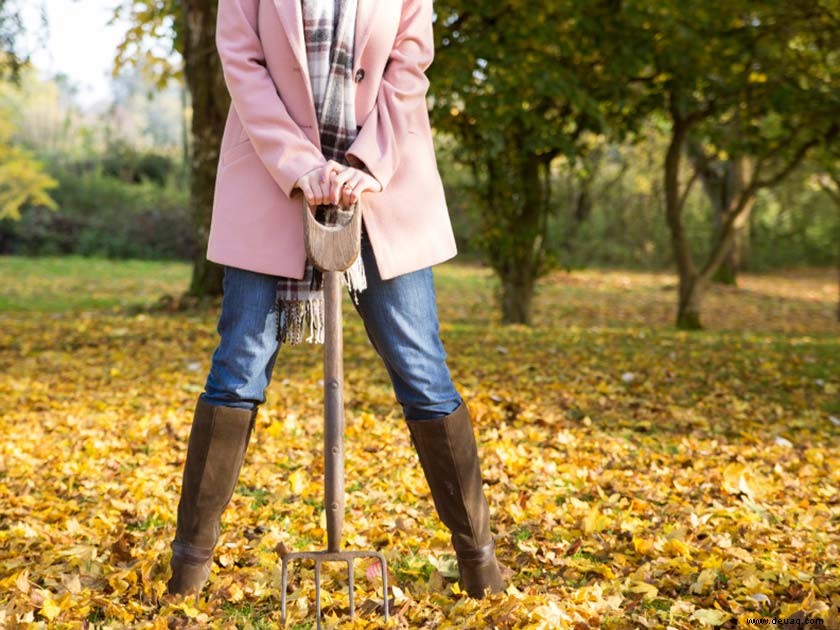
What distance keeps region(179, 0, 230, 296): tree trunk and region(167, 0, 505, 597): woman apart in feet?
21.1

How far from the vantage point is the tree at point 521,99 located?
7.71 meters

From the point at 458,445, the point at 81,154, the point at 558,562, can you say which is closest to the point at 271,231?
the point at 458,445

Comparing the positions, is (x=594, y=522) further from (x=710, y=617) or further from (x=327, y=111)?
(x=327, y=111)

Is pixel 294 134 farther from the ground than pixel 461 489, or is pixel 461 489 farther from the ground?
pixel 294 134

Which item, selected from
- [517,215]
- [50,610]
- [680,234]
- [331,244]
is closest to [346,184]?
[331,244]

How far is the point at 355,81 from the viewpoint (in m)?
2.41

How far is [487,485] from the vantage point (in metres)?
3.79

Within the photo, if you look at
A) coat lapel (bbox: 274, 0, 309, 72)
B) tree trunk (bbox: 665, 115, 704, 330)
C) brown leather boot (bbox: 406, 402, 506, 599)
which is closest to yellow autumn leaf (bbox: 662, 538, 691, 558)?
brown leather boot (bbox: 406, 402, 506, 599)

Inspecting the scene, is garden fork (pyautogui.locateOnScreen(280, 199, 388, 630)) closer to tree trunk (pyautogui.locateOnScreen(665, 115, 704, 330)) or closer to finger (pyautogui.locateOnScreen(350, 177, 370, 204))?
finger (pyautogui.locateOnScreen(350, 177, 370, 204))

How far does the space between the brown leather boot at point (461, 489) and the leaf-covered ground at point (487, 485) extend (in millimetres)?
97

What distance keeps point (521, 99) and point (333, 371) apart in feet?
19.9

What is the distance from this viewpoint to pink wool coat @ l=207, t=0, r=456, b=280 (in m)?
2.32

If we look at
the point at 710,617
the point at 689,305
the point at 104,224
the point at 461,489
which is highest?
the point at 104,224

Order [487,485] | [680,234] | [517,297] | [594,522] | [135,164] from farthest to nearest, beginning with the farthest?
[135,164]
[680,234]
[517,297]
[487,485]
[594,522]
